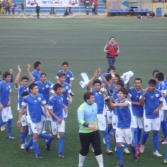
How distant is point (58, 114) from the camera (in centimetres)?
1259

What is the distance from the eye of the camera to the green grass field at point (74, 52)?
41.0ft

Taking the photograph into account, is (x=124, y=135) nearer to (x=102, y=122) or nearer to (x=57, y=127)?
(x=102, y=122)

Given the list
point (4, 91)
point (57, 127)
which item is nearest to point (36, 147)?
point (57, 127)

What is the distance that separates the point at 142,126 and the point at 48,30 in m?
32.5

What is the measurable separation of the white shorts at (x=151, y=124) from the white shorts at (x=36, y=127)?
248 cm

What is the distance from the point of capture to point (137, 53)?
1280 inches

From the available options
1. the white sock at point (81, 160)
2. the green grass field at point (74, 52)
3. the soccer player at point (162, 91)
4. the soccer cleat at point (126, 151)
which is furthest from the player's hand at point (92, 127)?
the soccer player at point (162, 91)

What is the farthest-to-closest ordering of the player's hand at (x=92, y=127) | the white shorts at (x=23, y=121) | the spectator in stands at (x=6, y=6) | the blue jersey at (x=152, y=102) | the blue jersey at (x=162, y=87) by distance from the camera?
the spectator in stands at (x=6, y=6), the white shorts at (x=23, y=121), the blue jersey at (x=162, y=87), the blue jersey at (x=152, y=102), the player's hand at (x=92, y=127)

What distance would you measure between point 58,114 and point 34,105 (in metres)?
0.64

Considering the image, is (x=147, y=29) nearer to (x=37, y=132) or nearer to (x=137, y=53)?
(x=137, y=53)

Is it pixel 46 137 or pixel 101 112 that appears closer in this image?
pixel 46 137

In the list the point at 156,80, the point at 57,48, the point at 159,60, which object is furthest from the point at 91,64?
the point at 156,80

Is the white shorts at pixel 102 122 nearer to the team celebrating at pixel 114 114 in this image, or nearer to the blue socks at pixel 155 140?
the team celebrating at pixel 114 114

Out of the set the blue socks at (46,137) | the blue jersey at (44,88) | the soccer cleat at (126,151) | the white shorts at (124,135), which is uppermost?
the blue jersey at (44,88)
